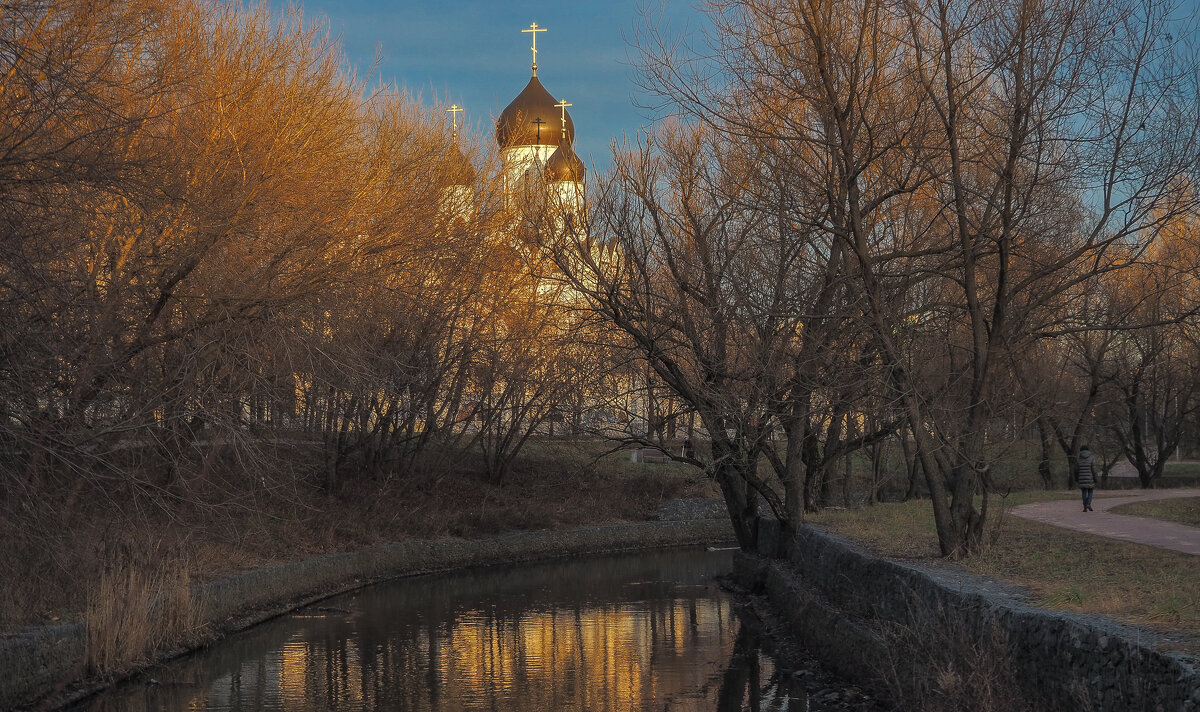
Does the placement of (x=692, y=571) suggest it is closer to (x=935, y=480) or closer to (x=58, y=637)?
(x=935, y=480)

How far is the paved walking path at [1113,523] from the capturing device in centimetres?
1399

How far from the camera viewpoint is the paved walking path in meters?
14.0

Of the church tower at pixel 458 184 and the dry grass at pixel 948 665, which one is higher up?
the church tower at pixel 458 184

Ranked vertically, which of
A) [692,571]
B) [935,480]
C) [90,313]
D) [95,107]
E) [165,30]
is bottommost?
[692,571]

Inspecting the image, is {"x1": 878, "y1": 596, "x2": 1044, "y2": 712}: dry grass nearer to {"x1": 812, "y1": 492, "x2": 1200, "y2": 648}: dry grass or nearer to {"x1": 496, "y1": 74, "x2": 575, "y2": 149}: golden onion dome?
{"x1": 812, "y1": 492, "x2": 1200, "y2": 648}: dry grass

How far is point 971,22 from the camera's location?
41.5ft

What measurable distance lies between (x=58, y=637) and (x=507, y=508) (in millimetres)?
17971

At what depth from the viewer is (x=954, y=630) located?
9234 mm

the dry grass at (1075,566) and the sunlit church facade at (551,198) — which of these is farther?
the sunlit church facade at (551,198)

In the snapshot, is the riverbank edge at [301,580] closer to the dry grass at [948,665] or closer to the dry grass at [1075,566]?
the dry grass at [948,665]

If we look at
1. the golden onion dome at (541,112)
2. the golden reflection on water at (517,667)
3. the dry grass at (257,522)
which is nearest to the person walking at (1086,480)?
the golden reflection on water at (517,667)

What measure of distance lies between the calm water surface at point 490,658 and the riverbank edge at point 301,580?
388 mm

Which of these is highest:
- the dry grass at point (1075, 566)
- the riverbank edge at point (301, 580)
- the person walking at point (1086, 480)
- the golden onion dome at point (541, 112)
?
the golden onion dome at point (541, 112)

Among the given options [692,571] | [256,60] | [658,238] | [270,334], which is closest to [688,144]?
[658,238]
